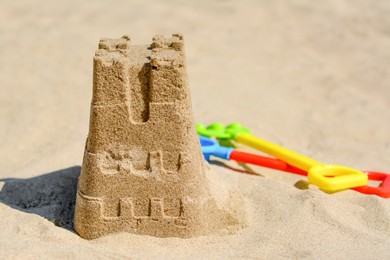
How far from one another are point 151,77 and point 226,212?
65 cm

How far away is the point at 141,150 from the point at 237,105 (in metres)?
2.05

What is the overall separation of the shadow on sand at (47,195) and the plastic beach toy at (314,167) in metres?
0.95

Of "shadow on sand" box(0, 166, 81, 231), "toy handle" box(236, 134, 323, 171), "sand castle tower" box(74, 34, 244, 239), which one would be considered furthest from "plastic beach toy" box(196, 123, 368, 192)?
Result: "shadow on sand" box(0, 166, 81, 231)

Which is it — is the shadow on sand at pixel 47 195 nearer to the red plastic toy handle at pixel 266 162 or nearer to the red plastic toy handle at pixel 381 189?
the red plastic toy handle at pixel 266 162

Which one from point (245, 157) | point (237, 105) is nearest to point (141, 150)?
point (245, 157)

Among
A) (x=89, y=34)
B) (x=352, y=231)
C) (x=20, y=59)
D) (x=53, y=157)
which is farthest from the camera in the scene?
(x=89, y=34)

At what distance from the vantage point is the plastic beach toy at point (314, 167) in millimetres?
2861

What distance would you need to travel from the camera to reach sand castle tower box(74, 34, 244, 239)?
2.19 m

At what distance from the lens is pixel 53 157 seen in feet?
10.6

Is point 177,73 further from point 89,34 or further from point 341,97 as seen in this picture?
point 89,34

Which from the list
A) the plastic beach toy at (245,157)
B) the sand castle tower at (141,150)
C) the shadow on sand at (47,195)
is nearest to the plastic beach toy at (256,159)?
the plastic beach toy at (245,157)

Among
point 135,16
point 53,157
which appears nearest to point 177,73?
point 53,157

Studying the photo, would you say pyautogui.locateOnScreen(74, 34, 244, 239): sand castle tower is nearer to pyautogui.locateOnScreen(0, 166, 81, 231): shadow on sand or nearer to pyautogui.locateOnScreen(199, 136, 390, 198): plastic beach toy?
pyautogui.locateOnScreen(0, 166, 81, 231): shadow on sand

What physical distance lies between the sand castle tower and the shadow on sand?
0.19 m
